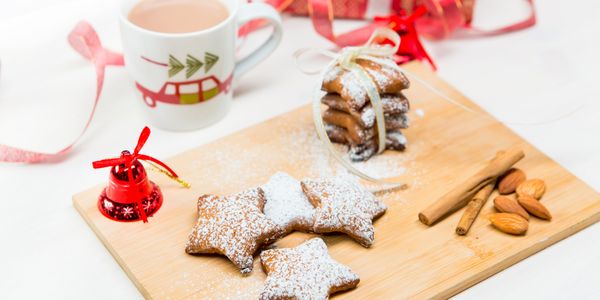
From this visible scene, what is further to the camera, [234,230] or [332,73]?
[332,73]

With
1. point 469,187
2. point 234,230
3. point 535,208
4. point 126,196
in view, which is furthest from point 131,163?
point 535,208

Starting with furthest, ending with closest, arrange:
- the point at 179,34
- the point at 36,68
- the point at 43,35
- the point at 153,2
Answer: the point at 43,35 → the point at 36,68 → the point at 153,2 → the point at 179,34

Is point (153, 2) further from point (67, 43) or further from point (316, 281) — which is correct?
point (316, 281)

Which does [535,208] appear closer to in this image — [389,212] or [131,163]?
[389,212]

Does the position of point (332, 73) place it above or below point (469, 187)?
above

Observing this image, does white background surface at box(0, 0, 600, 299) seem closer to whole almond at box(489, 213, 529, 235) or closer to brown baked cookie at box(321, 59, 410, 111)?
whole almond at box(489, 213, 529, 235)

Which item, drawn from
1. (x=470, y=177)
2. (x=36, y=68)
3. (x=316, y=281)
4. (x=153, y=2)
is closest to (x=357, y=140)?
(x=470, y=177)
